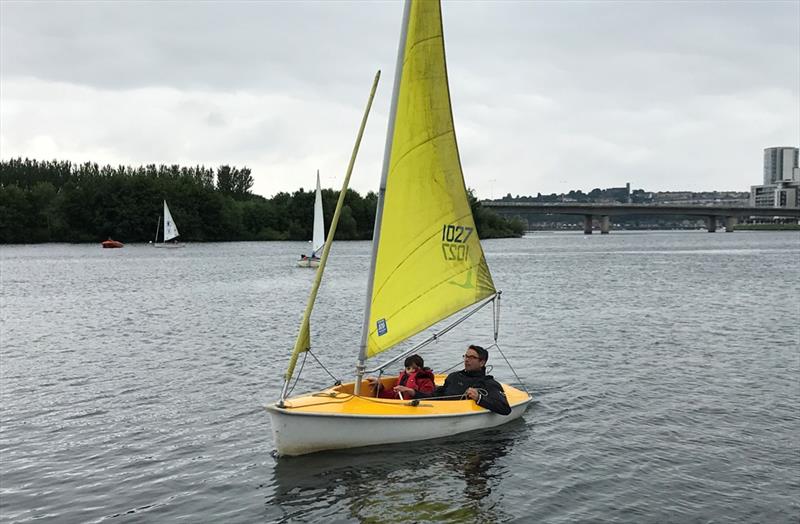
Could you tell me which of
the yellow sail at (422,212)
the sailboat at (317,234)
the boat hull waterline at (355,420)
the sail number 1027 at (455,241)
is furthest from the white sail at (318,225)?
the boat hull waterline at (355,420)

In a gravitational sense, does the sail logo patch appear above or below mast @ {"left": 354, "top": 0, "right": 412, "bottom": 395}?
below

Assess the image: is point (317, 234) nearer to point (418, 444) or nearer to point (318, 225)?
point (318, 225)

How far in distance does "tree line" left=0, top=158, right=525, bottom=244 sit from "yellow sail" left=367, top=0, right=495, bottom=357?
4920 inches

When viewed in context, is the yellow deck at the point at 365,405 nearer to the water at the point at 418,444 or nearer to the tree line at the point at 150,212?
the water at the point at 418,444

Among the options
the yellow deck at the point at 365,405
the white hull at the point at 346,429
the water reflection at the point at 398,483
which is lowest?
the water reflection at the point at 398,483

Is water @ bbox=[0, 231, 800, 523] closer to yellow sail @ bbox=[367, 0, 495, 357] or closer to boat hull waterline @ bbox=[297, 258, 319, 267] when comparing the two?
yellow sail @ bbox=[367, 0, 495, 357]

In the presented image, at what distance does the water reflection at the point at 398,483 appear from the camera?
12.0 metres

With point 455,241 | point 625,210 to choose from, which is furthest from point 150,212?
point 455,241

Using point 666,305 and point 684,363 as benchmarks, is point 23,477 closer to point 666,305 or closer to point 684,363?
point 684,363

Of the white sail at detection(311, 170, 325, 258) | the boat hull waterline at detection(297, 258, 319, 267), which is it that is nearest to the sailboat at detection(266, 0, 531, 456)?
the white sail at detection(311, 170, 325, 258)

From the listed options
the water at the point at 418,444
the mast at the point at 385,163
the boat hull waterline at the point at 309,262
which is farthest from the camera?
the boat hull waterline at the point at 309,262

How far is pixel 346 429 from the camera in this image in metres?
13.9

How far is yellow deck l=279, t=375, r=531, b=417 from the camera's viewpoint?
13578 mm

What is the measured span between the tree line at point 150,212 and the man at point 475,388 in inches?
4928
